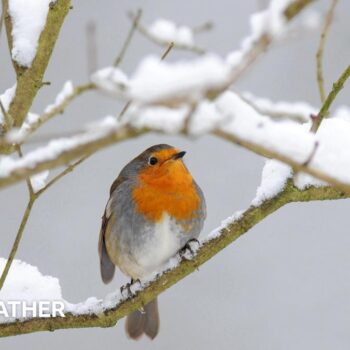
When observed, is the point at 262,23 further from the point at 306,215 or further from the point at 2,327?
the point at 306,215

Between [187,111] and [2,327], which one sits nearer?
[187,111]

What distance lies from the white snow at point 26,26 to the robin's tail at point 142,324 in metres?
2.03

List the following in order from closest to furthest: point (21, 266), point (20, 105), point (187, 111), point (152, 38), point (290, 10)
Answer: point (187, 111)
point (290, 10)
point (152, 38)
point (20, 105)
point (21, 266)

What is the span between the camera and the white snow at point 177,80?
1.03 metres

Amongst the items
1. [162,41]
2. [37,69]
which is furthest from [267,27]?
[37,69]

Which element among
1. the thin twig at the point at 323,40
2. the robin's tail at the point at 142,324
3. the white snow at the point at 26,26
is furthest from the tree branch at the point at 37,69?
the robin's tail at the point at 142,324

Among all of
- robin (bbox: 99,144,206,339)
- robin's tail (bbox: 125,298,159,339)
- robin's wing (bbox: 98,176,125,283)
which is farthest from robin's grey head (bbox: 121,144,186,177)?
robin's tail (bbox: 125,298,159,339)

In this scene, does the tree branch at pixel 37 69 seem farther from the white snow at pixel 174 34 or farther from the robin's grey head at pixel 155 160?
the robin's grey head at pixel 155 160

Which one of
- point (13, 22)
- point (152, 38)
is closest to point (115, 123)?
point (152, 38)

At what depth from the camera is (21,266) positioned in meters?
→ 3.03

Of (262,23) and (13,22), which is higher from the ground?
(13,22)

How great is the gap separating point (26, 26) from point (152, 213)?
128 centimetres

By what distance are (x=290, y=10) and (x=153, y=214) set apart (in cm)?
249

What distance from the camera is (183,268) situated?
280 centimetres
